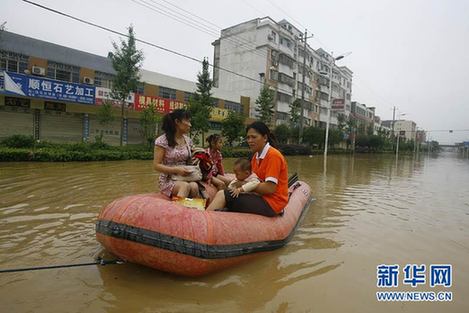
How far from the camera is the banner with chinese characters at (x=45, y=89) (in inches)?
666

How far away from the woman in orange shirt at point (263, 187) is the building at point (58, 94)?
18.1m

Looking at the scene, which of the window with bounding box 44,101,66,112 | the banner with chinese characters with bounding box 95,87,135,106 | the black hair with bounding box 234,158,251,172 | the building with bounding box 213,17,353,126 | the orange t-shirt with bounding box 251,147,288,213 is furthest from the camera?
the building with bounding box 213,17,353,126

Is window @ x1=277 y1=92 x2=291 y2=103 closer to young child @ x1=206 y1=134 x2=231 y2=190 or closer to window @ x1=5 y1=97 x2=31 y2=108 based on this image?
window @ x1=5 y1=97 x2=31 y2=108

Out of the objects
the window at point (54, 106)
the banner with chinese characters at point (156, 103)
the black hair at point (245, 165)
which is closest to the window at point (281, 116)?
the banner with chinese characters at point (156, 103)

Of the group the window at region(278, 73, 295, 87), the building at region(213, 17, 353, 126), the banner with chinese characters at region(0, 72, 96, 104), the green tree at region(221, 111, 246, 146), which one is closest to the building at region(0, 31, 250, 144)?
the banner with chinese characters at region(0, 72, 96, 104)

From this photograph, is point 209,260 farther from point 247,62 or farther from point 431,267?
point 247,62

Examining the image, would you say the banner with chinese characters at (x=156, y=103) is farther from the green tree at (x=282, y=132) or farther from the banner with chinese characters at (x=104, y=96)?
the green tree at (x=282, y=132)

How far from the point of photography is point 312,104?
49.1 meters

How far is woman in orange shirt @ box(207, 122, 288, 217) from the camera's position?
12.5 ft

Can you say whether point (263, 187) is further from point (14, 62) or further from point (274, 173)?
point (14, 62)

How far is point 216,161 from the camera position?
18.8ft

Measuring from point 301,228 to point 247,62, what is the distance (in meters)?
35.1

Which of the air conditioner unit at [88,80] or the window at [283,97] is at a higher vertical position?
the window at [283,97]

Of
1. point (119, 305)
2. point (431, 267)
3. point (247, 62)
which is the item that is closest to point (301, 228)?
point (431, 267)
